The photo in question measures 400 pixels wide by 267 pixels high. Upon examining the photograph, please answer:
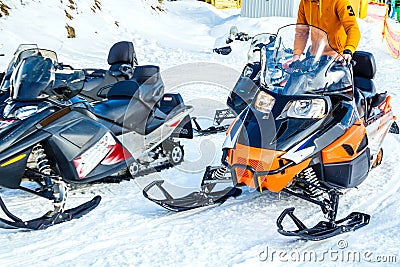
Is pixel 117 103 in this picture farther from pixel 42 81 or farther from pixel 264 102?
pixel 264 102

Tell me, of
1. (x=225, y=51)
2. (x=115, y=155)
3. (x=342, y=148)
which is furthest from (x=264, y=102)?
(x=225, y=51)

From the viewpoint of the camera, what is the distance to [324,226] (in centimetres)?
335

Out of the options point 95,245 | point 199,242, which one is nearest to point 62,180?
point 95,245

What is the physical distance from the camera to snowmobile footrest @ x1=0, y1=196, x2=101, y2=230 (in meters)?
3.39

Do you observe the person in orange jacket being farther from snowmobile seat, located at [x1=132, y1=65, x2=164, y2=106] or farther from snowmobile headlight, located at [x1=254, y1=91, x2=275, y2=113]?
snowmobile seat, located at [x1=132, y1=65, x2=164, y2=106]

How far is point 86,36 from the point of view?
1384 cm

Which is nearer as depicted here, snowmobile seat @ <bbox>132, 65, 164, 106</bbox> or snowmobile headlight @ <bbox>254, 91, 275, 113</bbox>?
snowmobile headlight @ <bbox>254, 91, 275, 113</bbox>

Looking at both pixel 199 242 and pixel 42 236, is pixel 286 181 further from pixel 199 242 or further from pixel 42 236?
pixel 42 236

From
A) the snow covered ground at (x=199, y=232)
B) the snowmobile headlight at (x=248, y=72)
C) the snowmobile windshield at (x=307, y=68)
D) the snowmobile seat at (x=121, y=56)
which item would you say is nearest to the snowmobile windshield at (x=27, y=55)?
the snow covered ground at (x=199, y=232)

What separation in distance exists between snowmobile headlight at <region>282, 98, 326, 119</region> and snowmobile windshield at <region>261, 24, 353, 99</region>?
10 centimetres

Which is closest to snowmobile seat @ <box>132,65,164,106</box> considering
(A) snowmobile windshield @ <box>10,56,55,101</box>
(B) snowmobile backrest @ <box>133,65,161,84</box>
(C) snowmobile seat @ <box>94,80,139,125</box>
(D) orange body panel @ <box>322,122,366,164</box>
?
(B) snowmobile backrest @ <box>133,65,161,84</box>

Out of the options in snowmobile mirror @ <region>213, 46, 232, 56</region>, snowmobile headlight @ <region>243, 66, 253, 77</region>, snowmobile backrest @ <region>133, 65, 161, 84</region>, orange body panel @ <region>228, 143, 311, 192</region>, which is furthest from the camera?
snowmobile mirror @ <region>213, 46, 232, 56</region>

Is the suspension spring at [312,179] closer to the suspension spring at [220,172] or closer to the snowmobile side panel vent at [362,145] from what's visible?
the snowmobile side panel vent at [362,145]

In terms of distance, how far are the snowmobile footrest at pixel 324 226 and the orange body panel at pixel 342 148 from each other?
0.39 meters
